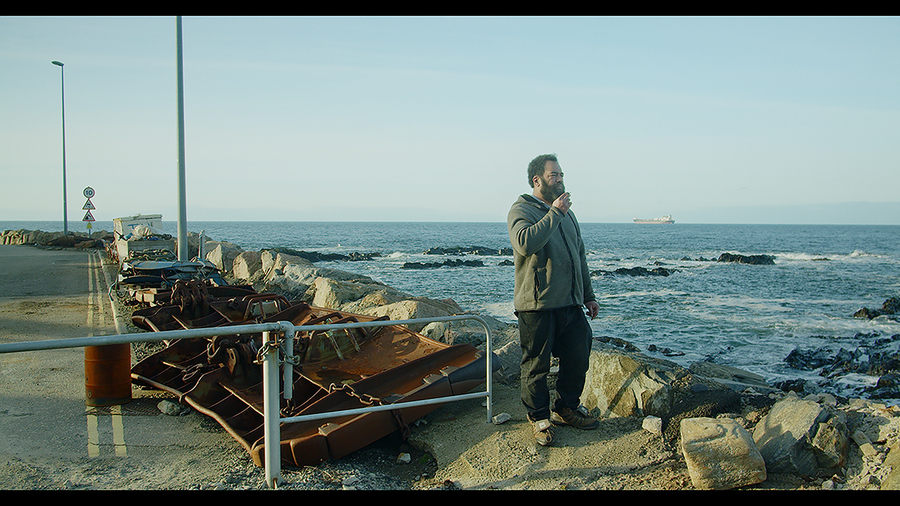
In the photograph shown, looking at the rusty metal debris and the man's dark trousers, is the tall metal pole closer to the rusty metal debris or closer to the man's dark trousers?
the rusty metal debris

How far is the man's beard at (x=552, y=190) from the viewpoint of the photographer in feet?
14.2

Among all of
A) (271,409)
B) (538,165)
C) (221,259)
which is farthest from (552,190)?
(221,259)

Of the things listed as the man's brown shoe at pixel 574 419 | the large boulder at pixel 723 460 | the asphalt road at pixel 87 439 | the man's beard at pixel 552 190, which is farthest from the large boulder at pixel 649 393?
the asphalt road at pixel 87 439

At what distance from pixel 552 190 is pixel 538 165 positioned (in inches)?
8.7

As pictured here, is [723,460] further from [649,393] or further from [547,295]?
[547,295]

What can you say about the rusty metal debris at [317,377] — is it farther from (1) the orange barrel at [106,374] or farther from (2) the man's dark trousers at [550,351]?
(2) the man's dark trousers at [550,351]

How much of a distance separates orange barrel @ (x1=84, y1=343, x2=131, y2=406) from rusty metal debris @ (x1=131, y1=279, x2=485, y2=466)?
0.36 metres

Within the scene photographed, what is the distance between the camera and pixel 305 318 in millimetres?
7414

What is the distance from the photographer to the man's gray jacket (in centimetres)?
407

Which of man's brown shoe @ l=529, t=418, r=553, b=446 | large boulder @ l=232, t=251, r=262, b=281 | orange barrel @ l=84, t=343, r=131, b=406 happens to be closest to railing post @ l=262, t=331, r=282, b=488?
man's brown shoe @ l=529, t=418, r=553, b=446

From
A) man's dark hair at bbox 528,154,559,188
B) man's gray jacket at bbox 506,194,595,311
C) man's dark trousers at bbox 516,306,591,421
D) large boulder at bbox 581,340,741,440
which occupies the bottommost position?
large boulder at bbox 581,340,741,440

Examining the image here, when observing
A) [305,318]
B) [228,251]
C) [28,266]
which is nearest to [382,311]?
[305,318]

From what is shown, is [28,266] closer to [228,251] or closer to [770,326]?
[228,251]

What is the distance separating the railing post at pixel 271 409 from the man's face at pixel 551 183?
7.04 ft
